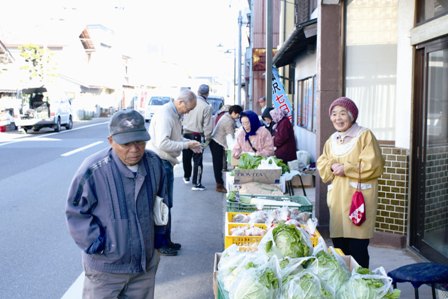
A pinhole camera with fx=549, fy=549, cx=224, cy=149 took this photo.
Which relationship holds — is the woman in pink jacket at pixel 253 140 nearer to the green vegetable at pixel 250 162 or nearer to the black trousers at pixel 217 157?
the green vegetable at pixel 250 162

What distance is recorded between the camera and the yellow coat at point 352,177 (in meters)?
4.66

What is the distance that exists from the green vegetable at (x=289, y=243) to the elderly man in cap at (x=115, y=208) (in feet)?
2.61

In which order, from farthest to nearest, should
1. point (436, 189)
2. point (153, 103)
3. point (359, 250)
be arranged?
point (153, 103)
point (436, 189)
point (359, 250)

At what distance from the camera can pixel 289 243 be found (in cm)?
338

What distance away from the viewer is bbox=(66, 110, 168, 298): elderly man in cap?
327 centimetres

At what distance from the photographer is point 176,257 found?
6.84 meters

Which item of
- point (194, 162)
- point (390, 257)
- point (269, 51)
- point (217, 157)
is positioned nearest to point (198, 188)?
point (194, 162)

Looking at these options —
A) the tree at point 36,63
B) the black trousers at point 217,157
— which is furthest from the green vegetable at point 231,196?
the tree at point 36,63

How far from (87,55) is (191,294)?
63.9 metres

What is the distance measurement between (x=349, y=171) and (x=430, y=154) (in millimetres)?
2079

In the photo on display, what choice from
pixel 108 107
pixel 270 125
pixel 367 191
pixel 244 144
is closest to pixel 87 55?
pixel 108 107

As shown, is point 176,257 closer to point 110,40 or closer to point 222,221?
point 222,221

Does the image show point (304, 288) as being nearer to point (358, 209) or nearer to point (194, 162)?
point (358, 209)

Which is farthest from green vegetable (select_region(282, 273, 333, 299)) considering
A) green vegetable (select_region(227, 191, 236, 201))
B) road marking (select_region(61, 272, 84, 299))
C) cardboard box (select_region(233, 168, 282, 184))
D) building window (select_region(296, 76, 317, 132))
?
building window (select_region(296, 76, 317, 132))
